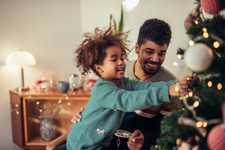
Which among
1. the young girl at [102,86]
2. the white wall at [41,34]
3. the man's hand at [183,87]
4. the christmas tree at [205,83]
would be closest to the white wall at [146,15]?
the white wall at [41,34]

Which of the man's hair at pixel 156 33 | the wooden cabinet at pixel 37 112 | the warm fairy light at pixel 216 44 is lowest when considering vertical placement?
the wooden cabinet at pixel 37 112

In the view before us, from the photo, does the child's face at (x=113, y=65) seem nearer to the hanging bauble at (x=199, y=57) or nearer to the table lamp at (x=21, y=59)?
the hanging bauble at (x=199, y=57)

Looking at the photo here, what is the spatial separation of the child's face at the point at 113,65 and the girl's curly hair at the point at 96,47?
2 centimetres

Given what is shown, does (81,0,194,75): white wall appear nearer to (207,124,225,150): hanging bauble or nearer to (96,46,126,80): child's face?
(96,46,126,80): child's face

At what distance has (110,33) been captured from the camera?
1.64 metres

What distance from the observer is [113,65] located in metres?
1.55

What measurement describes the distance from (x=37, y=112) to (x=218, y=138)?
2.57 m

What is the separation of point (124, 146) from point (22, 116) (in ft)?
5.65

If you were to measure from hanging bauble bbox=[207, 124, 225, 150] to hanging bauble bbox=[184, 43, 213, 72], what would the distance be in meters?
0.17

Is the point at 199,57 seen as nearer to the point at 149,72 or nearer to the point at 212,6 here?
the point at 212,6

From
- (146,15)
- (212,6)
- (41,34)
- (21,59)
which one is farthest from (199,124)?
(41,34)

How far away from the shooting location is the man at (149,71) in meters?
1.65

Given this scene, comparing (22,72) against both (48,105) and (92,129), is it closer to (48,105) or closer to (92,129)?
(48,105)

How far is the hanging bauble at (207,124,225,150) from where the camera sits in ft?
2.94
